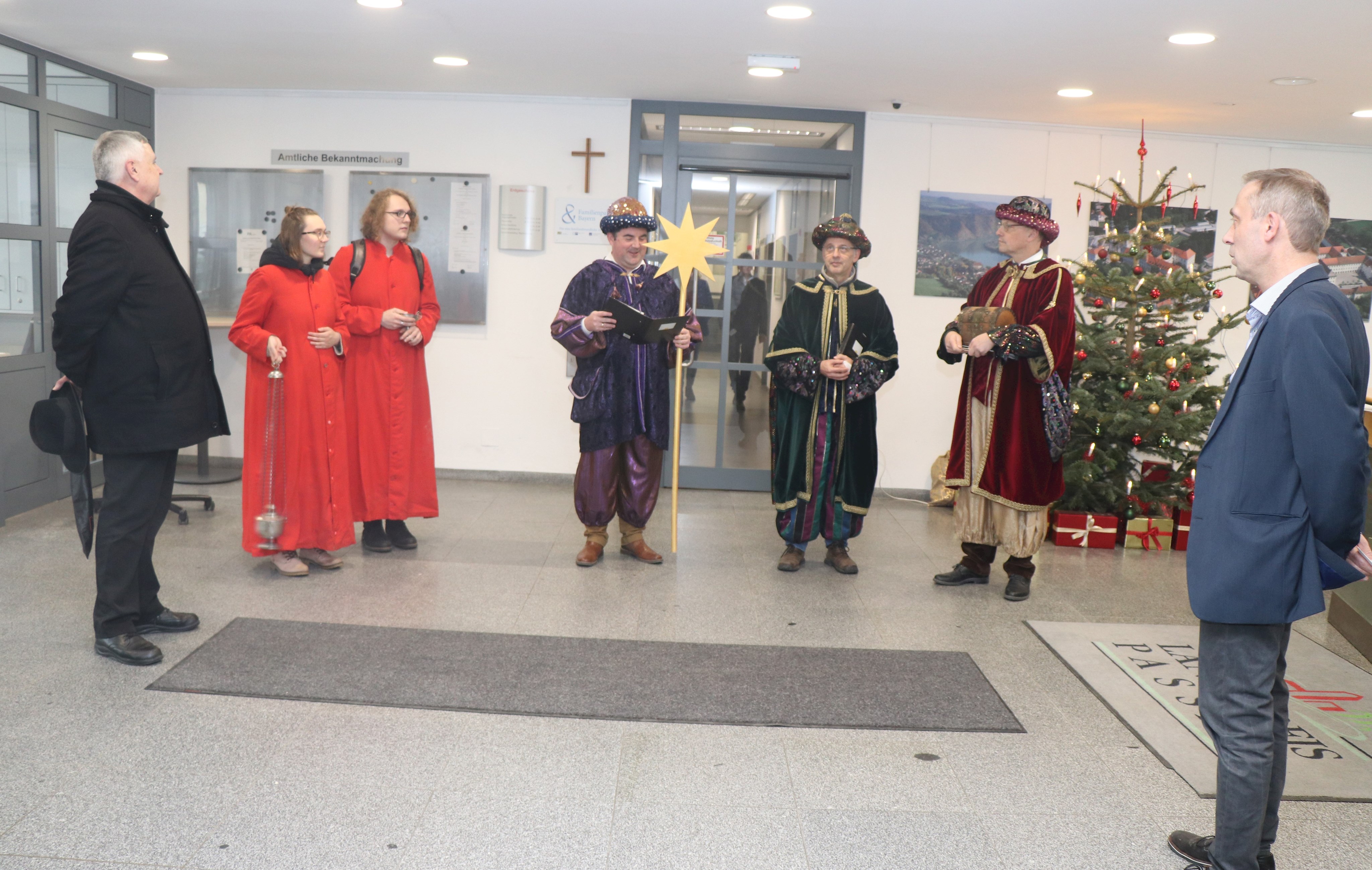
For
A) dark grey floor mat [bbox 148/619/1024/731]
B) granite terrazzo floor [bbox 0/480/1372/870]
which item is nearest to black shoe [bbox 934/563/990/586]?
granite terrazzo floor [bbox 0/480/1372/870]

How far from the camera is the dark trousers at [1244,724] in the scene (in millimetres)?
2096

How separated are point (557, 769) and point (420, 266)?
2.70 m

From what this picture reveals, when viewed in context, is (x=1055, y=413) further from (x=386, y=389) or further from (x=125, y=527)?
(x=125, y=527)

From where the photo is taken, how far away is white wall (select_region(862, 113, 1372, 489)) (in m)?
6.30

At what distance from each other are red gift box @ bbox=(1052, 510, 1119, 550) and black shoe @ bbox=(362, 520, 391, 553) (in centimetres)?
343

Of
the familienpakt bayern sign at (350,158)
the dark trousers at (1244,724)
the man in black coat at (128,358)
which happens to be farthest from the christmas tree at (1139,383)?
the man in black coat at (128,358)

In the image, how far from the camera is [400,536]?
4.83m

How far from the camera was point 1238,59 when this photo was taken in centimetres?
444

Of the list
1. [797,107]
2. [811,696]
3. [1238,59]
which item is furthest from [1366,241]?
[811,696]

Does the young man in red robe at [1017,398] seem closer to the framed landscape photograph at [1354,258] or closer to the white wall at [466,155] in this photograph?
the white wall at [466,155]

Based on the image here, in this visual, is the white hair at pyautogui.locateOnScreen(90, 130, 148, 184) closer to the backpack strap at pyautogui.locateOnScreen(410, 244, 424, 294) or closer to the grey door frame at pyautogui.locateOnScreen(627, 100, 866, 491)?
the backpack strap at pyautogui.locateOnScreen(410, 244, 424, 294)

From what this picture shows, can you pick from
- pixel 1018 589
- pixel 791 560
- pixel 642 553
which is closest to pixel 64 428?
pixel 642 553

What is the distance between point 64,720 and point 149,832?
0.77 meters

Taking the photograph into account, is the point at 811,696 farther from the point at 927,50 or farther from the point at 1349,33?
the point at 1349,33
